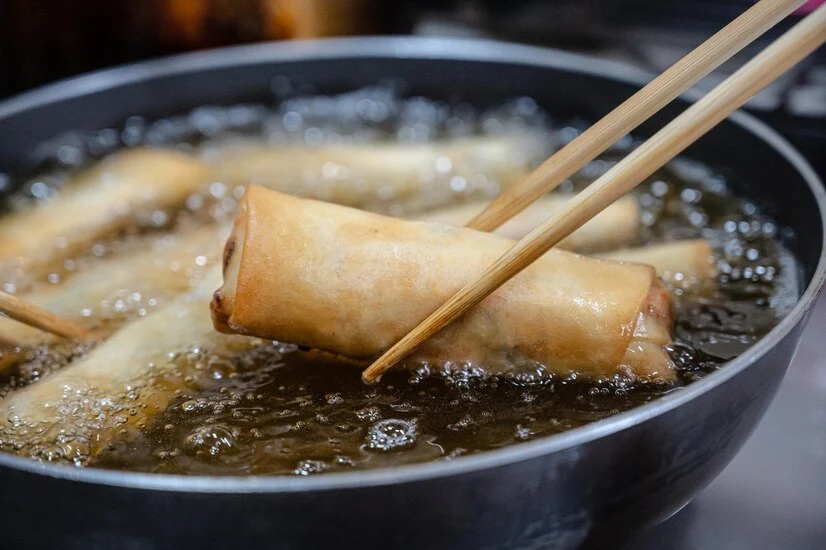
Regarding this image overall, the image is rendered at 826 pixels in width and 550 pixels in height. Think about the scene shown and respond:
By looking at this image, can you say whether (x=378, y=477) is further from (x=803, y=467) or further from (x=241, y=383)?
(x=803, y=467)

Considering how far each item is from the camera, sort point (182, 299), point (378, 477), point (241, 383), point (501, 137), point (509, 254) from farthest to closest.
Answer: point (501, 137), point (182, 299), point (241, 383), point (509, 254), point (378, 477)

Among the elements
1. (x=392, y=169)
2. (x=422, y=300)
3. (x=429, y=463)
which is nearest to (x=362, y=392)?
(x=422, y=300)

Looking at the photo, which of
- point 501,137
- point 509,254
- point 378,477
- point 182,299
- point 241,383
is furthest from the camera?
point 501,137

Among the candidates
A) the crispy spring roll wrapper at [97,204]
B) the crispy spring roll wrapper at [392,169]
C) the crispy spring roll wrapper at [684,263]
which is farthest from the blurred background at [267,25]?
the crispy spring roll wrapper at [684,263]

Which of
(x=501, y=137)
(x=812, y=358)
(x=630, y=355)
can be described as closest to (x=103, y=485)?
(x=630, y=355)

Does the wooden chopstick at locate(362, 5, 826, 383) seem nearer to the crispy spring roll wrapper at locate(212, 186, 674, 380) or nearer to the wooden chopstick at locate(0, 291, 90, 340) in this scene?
the crispy spring roll wrapper at locate(212, 186, 674, 380)

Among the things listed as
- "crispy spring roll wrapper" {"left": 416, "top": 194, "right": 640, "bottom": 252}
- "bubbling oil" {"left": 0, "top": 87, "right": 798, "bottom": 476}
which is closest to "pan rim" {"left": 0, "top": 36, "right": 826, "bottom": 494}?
"bubbling oil" {"left": 0, "top": 87, "right": 798, "bottom": 476}
